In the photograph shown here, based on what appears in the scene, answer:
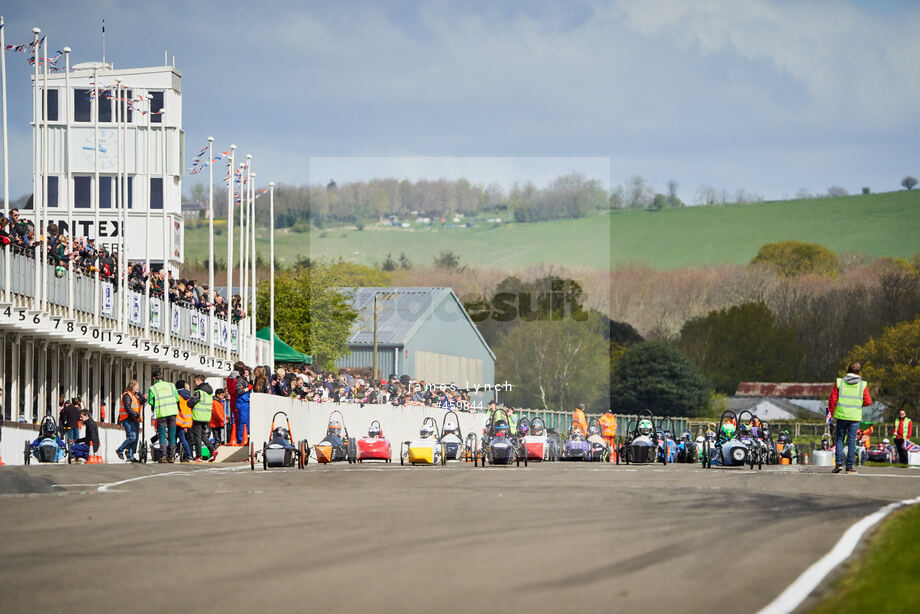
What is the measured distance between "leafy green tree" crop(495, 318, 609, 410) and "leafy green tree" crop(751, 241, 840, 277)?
42.1m

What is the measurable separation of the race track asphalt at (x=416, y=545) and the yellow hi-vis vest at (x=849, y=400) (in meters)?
4.77

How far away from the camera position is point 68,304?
37531 millimetres

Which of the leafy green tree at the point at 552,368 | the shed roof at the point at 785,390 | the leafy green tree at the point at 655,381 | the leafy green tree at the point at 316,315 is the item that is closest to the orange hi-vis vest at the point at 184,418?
the leafy green tree at the point at 316,315

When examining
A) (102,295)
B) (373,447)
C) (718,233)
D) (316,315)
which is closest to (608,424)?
(373,447)

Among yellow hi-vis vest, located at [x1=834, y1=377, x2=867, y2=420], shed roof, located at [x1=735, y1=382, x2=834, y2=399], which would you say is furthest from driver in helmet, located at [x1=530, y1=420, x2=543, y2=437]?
shed roof, located at [x1=735, y1=382, x2=834, y2=399]

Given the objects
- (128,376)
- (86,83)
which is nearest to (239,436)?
(128,376)

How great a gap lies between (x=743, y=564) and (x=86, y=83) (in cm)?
6156

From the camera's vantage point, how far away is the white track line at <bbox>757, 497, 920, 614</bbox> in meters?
8.31

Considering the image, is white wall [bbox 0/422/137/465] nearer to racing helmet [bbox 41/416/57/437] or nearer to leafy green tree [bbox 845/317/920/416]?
racing helmet [bbox 41/416/57/437]

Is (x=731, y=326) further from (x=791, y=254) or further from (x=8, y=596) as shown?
(x=8, y=596)

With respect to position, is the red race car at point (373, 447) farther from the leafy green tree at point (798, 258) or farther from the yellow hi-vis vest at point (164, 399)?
the leafy green tree at point (798, 258)

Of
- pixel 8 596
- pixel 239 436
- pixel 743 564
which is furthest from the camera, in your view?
pixel 239 436

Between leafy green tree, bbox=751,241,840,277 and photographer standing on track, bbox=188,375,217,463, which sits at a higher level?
leafy green tree, bbox=751,241,840,277

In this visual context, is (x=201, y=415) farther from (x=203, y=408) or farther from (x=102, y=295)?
(x=102, y=295)
